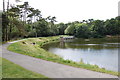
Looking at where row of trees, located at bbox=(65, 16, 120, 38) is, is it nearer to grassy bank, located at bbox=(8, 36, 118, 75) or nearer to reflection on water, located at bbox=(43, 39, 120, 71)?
reflection on water, located at bbox=(43, 39, 120, 71)

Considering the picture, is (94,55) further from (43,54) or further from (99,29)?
(99,29)

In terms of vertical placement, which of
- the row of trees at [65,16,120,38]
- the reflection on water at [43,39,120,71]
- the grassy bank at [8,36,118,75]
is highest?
the row of trees at [65,16,120,38]

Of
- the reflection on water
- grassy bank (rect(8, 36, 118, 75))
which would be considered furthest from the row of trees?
grassy bank (rect(8, 36, 118, 75))

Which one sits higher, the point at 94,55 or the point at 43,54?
the point at 43,54

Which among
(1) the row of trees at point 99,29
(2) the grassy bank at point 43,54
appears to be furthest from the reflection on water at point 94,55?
(1) the row of trees at point 99,29

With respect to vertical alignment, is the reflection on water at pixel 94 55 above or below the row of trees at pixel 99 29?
below

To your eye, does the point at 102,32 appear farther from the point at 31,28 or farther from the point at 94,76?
the point at 94,76

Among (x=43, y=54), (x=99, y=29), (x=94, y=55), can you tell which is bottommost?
(x=94, y=55)

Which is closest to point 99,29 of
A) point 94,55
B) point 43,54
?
point 94,55

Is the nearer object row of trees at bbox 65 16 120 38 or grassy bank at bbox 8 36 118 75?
grassy bank at bbox 8 36 118 75

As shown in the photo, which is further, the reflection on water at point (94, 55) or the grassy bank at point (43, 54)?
the reflection on water at point (94, 55)

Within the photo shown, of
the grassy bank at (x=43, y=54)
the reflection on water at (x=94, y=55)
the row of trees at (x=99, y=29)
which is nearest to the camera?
the grassy bank at (x=43, y=54)

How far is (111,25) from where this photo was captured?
72.8 metres

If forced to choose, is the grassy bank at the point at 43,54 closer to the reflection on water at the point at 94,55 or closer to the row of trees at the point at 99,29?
the reflection on water at the point at 94,55
